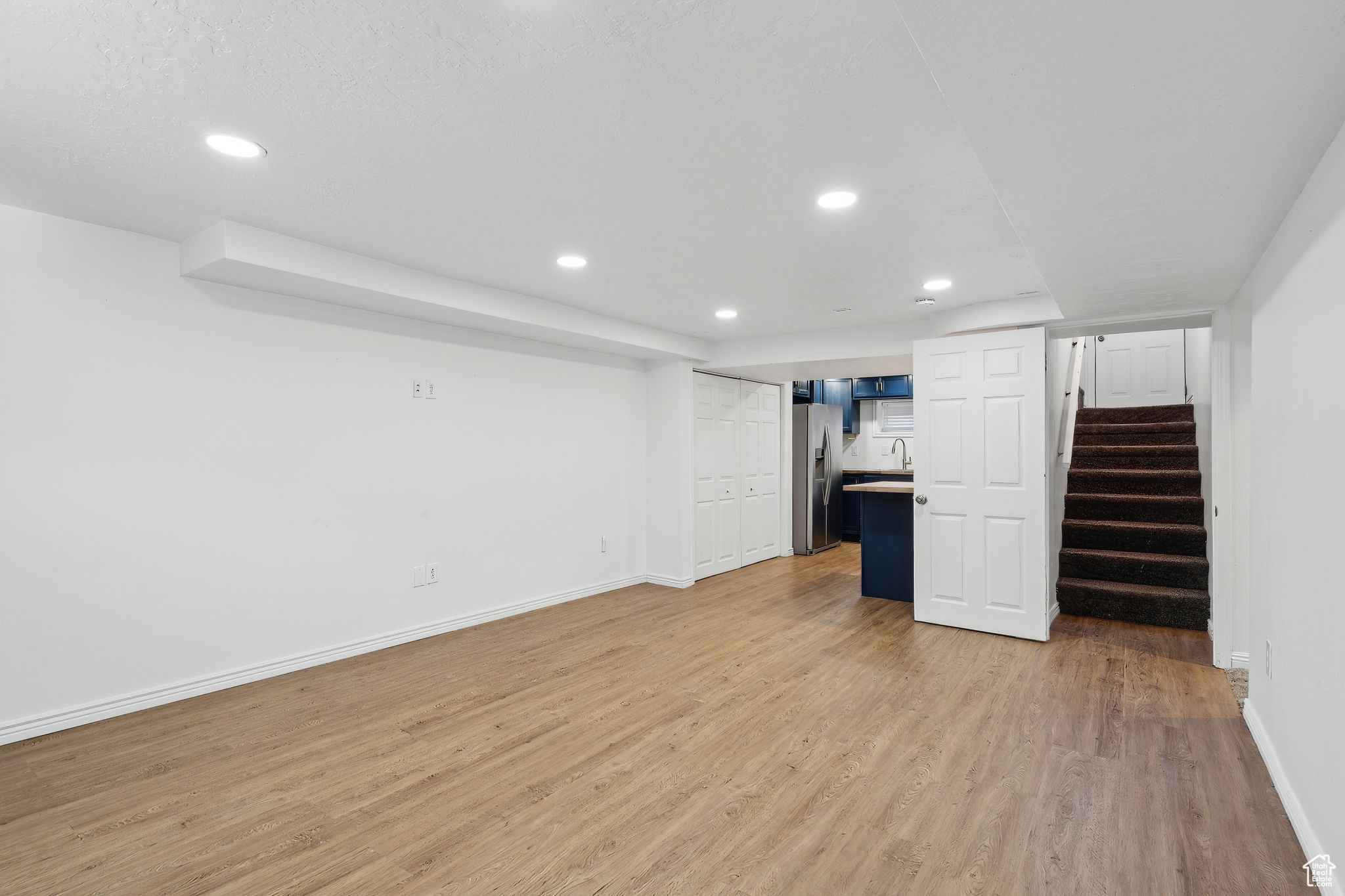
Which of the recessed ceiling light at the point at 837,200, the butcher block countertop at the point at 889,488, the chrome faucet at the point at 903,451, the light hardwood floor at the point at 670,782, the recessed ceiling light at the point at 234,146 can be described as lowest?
the light hardwood floor at the point at 670,782

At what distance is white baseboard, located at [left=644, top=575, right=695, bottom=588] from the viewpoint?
583cm

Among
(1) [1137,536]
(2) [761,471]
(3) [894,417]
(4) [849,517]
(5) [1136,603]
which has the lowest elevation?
(5) [1136,603]

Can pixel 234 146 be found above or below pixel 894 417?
above

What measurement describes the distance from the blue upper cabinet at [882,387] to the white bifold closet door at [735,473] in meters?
2.30

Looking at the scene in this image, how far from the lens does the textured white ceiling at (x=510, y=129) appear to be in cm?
157

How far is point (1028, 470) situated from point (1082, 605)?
146 centimetres

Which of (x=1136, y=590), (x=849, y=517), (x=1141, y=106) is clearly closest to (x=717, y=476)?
(x=849, y=517)

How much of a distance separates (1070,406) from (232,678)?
671 cm

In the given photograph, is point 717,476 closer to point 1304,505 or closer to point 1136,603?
point 1136,603

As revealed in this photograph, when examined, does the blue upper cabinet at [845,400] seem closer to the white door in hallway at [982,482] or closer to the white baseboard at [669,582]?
the white baseboard at [669,582]

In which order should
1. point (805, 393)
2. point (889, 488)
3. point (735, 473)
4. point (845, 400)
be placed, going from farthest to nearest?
1. point (845, 400)
2. point (805, 393)
3. point (735, 473)
4. point (889, 488)

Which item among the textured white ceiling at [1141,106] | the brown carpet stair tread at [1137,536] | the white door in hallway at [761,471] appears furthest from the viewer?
the white door in hallway at [761,471]

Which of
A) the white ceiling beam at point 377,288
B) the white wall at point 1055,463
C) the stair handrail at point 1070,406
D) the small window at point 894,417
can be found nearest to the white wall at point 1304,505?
the white wall at point 1055,463

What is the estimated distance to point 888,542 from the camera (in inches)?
210
